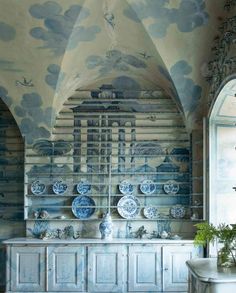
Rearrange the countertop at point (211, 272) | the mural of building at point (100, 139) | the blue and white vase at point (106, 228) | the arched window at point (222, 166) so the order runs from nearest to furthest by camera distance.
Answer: the countertop at point (211, 272) < the arched window at point (222, 166) < the mural of building at point (100, 139) < the blue and white vase at point (106, 228)

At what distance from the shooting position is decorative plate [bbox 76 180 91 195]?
7945 mm

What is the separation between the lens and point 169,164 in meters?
8.01

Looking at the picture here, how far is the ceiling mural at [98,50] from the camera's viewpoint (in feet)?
20.3

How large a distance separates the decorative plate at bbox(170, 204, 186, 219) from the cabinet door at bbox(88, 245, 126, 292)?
3.61 feet

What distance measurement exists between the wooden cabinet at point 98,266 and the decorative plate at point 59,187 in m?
0.96

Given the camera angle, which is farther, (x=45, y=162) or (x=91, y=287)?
(x=45, y=162)

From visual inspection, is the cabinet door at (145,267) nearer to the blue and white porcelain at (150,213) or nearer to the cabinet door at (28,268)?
the blue and white porcelain at (150,213)

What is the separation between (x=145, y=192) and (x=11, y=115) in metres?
2.59

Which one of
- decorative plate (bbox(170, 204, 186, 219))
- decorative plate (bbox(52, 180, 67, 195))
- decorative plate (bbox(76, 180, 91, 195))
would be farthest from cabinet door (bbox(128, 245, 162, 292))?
decorative plate (bbox(52, 180, 67, 195))

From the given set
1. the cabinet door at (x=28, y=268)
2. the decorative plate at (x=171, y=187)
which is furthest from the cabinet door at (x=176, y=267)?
the cabinet door at (x=28, y=268)

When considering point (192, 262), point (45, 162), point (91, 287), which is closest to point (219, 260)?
point (192, 262)

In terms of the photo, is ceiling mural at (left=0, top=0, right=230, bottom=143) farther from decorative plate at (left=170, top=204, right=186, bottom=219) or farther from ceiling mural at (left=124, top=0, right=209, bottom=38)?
decorative plate at (left=170, top=204, right=186, bottom=219)

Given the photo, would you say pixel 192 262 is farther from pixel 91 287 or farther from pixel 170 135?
pixel 170 135

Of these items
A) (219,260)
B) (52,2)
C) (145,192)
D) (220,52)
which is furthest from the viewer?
(145,192)
